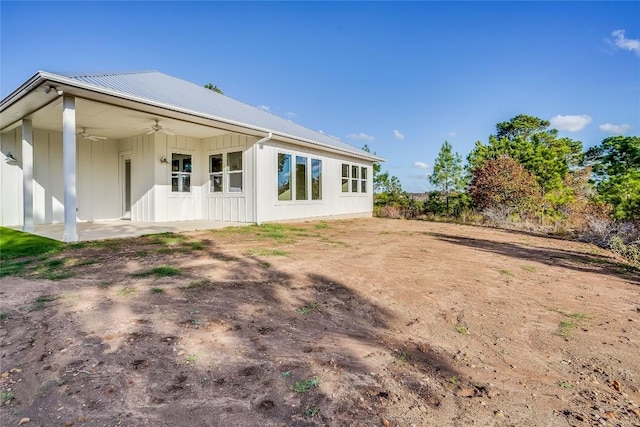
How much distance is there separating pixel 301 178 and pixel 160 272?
850cm

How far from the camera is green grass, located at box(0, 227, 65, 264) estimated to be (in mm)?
5926

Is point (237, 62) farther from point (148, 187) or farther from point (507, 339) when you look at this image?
point (507, 339)

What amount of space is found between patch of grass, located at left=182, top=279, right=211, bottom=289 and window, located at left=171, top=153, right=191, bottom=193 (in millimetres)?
7983

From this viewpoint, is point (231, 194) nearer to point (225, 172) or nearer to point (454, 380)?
point (225, 172)

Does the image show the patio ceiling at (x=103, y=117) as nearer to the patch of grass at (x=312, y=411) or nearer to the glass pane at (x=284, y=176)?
the glass pane at (x=284, y=176)

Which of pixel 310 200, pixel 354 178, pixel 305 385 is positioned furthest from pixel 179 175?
pixel 305 385

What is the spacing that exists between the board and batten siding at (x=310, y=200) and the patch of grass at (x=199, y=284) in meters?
6.60

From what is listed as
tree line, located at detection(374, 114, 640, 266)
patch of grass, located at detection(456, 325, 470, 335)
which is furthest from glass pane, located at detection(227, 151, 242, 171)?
tree line, located at detection(374, 114, 640, 266)

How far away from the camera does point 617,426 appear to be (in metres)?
1.72

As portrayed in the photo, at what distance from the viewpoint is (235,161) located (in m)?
11.2

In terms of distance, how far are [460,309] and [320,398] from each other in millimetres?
2160

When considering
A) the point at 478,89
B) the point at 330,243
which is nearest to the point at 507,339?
the point at 330,243

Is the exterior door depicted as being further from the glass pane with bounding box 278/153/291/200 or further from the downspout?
the glass pane with bounding box 278/153/291/200

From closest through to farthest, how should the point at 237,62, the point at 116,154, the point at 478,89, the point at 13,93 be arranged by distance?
the point at 13,93 → the point at 116,154 → the point at 478,89 → the point at 237,62
